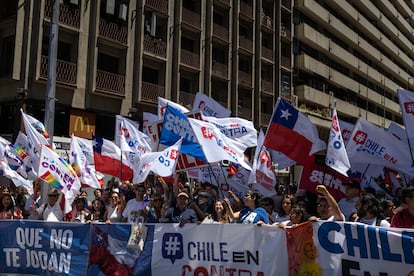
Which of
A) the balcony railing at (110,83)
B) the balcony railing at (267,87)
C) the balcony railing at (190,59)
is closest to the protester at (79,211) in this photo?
the balcony railing at (110,83)

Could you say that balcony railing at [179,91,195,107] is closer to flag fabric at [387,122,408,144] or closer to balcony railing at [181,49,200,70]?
balcony railing at [181,49,200,70]

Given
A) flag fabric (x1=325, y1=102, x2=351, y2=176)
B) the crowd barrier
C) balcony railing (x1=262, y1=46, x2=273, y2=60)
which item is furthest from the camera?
balcony railing (x1=262, y1=46, x2=273, y2=60)

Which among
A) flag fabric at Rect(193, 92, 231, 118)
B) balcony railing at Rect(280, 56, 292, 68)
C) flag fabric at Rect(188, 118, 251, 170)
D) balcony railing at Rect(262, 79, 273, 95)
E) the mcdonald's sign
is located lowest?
flag fabric at Rect(188, 118, 251, 170)

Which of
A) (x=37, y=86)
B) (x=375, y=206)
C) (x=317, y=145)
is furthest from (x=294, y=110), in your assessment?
(x=37, y=86)

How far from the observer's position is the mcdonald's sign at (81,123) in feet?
70.5

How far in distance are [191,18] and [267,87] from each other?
28.1 feet

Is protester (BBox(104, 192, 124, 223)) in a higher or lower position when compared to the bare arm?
lower

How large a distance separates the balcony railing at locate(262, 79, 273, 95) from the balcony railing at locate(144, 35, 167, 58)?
9853 mm

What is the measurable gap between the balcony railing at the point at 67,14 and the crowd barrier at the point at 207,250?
581 inches

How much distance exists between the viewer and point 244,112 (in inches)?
1252

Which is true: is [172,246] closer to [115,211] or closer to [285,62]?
[115,211]

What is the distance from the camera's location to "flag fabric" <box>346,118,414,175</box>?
8.78 m

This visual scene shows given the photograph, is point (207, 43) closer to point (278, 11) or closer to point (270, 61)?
point (270, 61)

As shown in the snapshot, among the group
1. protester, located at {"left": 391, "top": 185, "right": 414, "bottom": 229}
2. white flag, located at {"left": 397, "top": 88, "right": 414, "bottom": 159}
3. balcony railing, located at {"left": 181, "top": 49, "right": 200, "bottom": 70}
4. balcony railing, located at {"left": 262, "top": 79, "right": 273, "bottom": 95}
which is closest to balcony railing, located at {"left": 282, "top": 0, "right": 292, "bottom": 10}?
balcony railing, located at {"left": 262, "top": 79, "right": 273, "bottom": 95}
